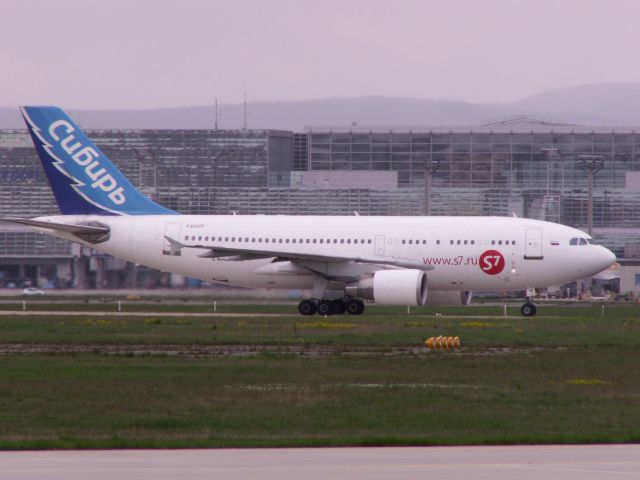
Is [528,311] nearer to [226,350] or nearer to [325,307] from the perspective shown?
[325,307]

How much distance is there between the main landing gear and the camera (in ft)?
162

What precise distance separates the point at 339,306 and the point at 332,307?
1.16 ft

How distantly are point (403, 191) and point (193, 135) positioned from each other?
73.9 ft

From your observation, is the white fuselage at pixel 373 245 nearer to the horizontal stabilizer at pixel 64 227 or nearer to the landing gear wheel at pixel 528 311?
the horizontal stabilizer at pixel 64 227

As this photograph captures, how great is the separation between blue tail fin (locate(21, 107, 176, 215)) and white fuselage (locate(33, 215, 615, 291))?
77 centimetres

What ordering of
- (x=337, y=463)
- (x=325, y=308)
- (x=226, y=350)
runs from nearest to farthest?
(x=337, y=463), (x=226, y=350), (x=325, y=308)

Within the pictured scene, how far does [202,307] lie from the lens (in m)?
56.2

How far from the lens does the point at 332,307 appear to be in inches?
1956

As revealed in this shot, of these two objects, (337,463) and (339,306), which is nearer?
(337,463)

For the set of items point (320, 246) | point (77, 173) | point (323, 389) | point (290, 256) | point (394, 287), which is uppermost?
point (77, 173)

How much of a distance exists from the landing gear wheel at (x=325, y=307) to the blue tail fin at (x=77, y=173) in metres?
8.20

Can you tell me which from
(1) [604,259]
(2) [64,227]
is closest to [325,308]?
(2) [64,227]

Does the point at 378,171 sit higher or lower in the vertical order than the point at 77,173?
higher

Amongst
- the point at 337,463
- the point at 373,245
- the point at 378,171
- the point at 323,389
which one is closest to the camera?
the point at 337,463
